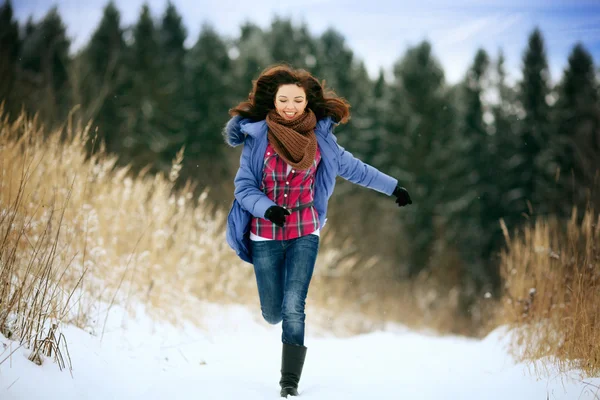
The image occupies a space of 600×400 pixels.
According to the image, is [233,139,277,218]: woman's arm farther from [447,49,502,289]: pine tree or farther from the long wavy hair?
[447,49,502,289]: pine tree

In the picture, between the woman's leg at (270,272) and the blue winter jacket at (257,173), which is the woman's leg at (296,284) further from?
the blue winter jacket at (257,173)

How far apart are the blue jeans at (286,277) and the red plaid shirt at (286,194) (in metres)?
0.06

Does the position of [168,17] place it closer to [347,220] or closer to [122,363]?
[347,220]

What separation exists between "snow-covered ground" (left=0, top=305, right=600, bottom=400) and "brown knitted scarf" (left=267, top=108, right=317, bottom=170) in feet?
4.09

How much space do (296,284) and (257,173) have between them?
0.66 metres

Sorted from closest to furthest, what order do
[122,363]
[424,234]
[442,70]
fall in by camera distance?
[122,363]
[424,234]
[442,70]

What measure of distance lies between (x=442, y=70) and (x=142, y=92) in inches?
459

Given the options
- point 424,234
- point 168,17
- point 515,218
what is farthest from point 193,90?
point 515,218

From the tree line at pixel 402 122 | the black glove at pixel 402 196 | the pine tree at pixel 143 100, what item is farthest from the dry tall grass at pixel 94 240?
the pine tree at pixel 143 100

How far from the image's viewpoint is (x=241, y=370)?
11.9ft

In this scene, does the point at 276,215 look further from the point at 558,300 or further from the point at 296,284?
the point at 558,300

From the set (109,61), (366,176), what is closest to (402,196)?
(366,176)

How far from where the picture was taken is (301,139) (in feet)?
9.71

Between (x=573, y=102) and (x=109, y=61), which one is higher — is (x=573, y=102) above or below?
above
